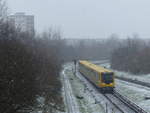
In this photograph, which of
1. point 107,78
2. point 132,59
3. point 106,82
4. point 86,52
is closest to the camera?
point 106,82

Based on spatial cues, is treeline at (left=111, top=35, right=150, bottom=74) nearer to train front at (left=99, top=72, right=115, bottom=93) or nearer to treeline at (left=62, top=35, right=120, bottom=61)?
train front at (left=99, top=72, right=115, bottom=93)

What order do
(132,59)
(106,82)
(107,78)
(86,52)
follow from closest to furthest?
(106,82)
(107,78)
(132,59)
(86,52)

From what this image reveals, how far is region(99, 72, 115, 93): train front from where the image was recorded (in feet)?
116

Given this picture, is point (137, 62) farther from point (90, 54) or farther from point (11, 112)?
point (90, 54)

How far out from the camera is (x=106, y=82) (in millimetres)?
35562

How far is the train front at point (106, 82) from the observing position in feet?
116

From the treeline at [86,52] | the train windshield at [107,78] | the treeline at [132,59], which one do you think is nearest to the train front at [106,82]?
the train windshield at [107,78]

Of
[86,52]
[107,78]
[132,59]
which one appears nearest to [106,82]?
[107,78]

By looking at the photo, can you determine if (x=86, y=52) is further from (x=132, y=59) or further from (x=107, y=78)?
(x=107, y=78)

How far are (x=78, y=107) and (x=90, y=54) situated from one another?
121 m

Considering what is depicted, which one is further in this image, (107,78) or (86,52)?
(86,52)

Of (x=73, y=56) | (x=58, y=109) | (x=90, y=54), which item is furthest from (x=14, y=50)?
(x=90, y=54)

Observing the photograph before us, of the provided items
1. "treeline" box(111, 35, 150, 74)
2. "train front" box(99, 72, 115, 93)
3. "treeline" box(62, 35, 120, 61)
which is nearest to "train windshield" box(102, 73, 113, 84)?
"train front" box(99, 72, 115, 93)

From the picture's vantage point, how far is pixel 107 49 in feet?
527
